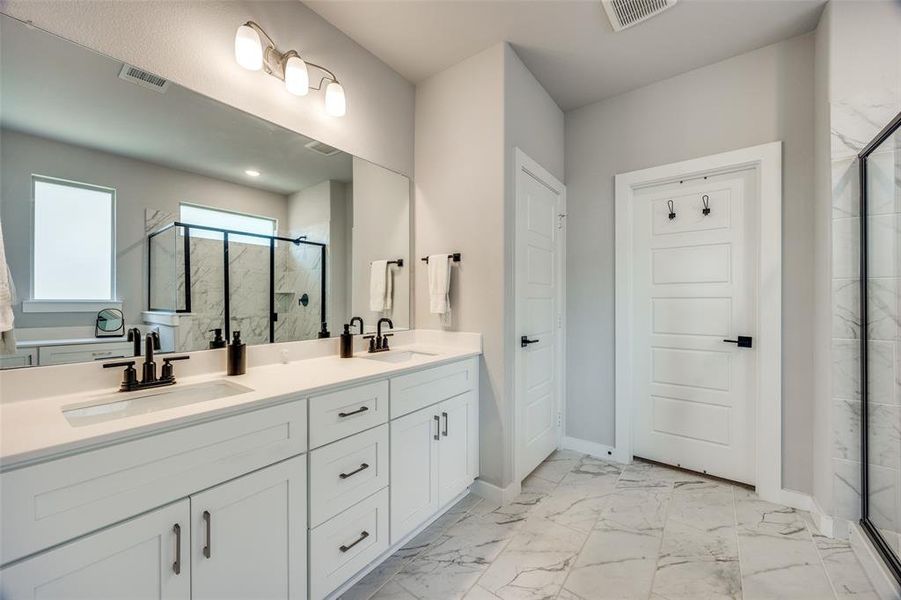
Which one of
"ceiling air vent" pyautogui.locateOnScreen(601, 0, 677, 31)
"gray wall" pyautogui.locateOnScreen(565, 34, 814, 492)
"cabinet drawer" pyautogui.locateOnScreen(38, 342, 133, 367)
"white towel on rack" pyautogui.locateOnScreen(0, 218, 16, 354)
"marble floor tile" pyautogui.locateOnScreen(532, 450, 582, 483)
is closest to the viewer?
"white towel on rack" pyautogui.locateOnScreen(0, 218, 16, 354)

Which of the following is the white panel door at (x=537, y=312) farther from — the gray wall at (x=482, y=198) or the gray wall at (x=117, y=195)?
the gray wall at (x=117, y=195)

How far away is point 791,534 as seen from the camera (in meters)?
1.86

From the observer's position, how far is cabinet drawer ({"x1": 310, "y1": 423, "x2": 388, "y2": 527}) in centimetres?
133

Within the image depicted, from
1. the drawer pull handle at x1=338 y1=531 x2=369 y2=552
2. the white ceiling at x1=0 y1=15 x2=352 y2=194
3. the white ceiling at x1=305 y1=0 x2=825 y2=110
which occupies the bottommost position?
the drawer pull handle at x1=338 y1=531 x2=369 y2=552

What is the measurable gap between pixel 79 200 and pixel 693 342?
10.6 ft

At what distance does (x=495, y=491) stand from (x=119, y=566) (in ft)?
5.61

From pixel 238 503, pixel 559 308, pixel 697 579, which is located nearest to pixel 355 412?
pixel 238 503

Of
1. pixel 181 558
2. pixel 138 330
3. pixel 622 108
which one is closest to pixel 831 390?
pixel 622 108

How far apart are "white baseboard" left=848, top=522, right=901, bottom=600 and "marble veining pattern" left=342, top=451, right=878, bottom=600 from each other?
0.03 metres

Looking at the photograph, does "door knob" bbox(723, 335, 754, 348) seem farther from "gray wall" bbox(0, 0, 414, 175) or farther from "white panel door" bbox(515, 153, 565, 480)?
"gray wall" bbox(0, 0, 414, 175)

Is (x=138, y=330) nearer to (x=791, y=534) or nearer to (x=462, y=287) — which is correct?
(x=462, y=287)

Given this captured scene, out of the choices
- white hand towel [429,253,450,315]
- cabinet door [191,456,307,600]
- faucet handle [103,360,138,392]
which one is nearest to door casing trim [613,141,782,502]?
white hand towel [429,253,450,315]

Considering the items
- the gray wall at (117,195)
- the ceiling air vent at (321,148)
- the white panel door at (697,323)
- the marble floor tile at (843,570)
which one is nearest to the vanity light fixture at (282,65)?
the ceiling air vent at (321,148)

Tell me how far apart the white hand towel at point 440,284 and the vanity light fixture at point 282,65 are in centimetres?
98
